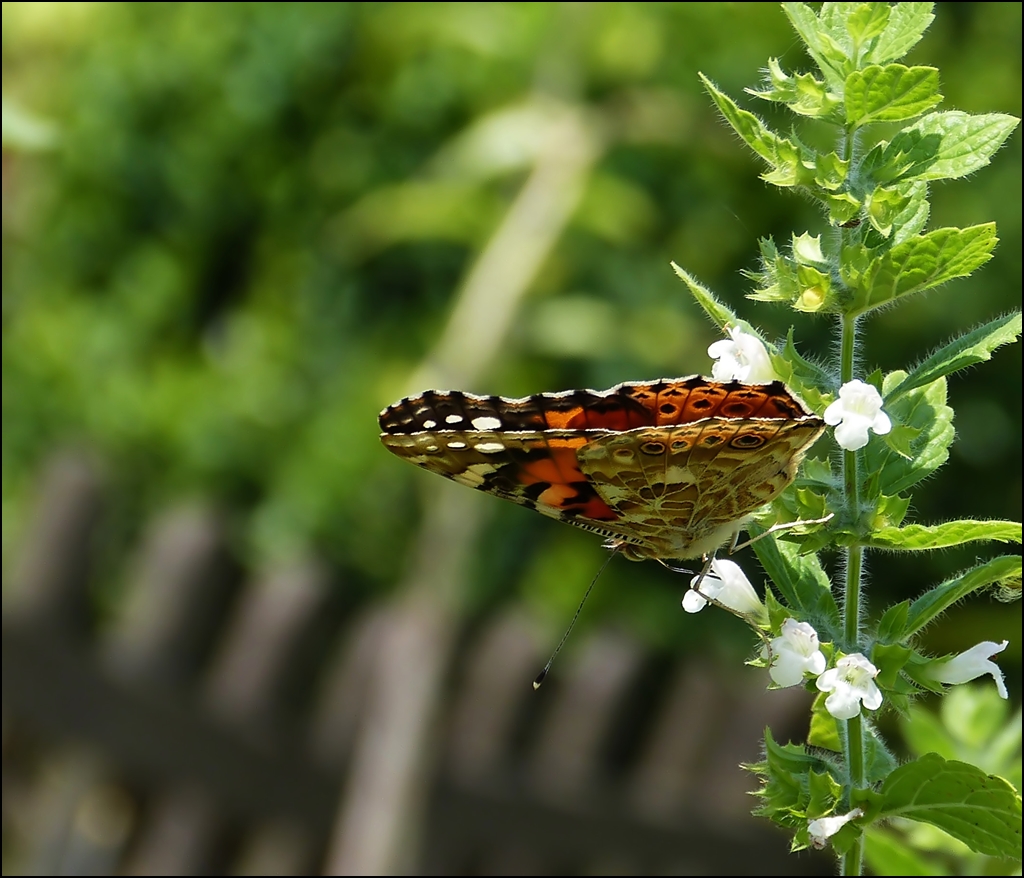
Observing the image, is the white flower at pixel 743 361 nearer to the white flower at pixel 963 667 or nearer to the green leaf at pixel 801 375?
the green leaf at pixel 801 375

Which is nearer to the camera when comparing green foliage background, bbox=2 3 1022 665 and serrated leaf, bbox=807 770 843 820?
serrated leaf, bbox=807 770 843 820

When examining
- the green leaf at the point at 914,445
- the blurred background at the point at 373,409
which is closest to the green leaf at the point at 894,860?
the green leaf at the point at 914,445

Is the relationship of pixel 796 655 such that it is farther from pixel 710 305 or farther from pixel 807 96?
pixel 807 96

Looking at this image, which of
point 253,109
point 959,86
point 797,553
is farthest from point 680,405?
point 253,109

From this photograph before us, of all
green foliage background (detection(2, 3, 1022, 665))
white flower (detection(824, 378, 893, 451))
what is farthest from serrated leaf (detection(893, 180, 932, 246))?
green foliage background (detection(2, 3, 1022, 665))

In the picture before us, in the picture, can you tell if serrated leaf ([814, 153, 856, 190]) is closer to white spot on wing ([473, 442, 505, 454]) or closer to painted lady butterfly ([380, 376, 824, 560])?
painted lady butterfly ([380, 376, 824, 560])

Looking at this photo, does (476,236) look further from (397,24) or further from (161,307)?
(161,307)
